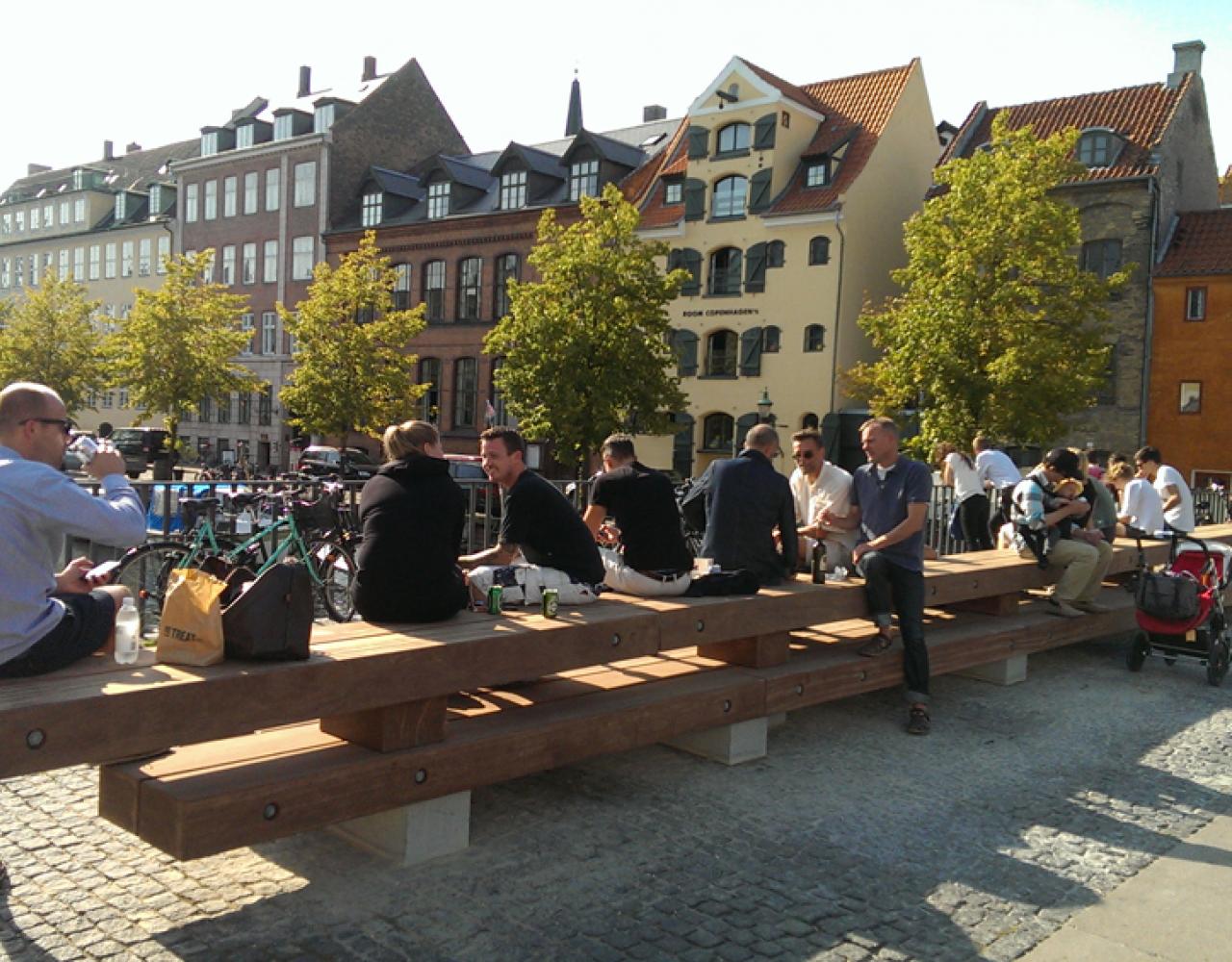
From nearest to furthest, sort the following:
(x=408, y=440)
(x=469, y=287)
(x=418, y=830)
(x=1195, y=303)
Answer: (x=418, y=830) < (x=408, y=440) < (x=1195, y=303) < (x=469, y=287)

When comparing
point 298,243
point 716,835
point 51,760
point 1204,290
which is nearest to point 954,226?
point 1204,290

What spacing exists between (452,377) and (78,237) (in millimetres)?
38379

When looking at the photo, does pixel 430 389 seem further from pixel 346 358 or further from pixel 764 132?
pixel 764 132

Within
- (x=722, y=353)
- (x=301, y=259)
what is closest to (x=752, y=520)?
(x=722, y=353)

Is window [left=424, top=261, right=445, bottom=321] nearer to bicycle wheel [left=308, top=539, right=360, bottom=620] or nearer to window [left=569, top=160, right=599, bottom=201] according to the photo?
window [left=569, top=160, right=599, bottom=201]

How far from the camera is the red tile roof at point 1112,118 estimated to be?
3591 cm

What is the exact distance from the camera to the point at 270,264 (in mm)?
58062

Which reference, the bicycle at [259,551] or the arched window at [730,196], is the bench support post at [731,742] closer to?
the bicycle at [259,551]

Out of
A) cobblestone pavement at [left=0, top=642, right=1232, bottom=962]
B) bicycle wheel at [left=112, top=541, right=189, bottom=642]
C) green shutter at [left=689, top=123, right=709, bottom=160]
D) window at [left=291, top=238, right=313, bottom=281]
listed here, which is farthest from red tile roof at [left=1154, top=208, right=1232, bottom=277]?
window at [left=291, top=238, right=313, bottom=281]

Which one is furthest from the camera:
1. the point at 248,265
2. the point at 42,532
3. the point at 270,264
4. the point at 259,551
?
the point at 248,265

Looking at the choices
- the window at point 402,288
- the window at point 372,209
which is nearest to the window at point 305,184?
the window at point 372,209

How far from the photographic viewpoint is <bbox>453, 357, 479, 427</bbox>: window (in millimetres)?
49125

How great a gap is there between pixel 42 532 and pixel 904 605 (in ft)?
17.9

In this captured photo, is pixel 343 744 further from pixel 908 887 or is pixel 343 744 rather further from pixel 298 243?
pixel 298 243
